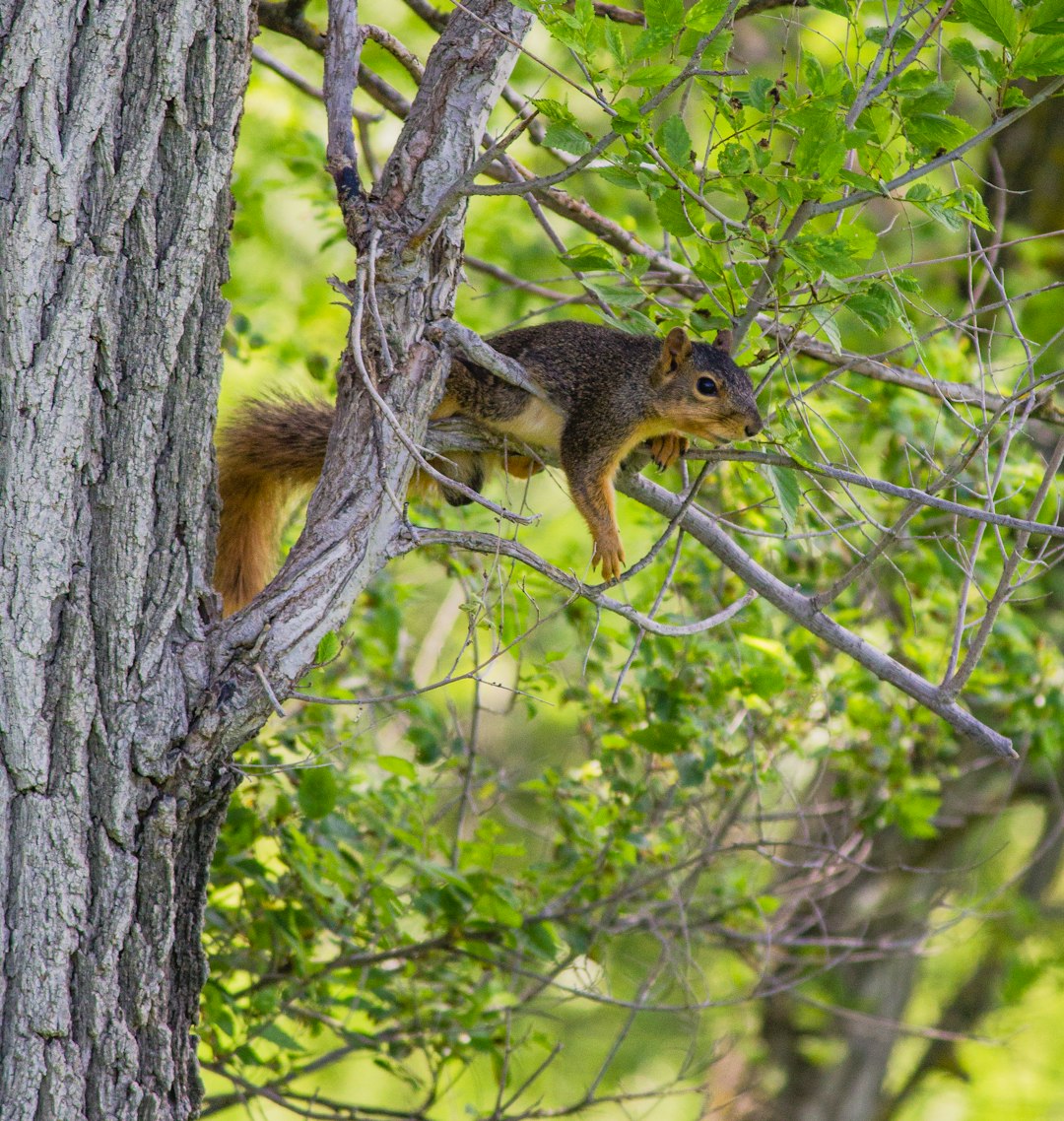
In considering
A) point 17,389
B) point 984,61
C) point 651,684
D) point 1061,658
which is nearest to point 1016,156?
point 1061,658

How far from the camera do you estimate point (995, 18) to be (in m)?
1.75

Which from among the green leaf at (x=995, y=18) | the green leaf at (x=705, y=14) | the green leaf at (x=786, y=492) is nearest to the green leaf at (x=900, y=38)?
the green leaf at (x=995, y=18)

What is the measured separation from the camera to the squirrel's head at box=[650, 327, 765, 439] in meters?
2.84

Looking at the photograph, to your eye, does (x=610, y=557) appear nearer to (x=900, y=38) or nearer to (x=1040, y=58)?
(x=900, y=38)

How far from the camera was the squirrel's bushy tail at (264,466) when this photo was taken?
2.68 meters

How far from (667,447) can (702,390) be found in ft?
0.71

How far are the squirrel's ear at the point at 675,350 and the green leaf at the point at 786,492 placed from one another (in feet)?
3.07

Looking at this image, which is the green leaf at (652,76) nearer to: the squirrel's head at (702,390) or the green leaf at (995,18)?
the green leaf at (995,18)

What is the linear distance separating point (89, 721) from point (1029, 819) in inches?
352

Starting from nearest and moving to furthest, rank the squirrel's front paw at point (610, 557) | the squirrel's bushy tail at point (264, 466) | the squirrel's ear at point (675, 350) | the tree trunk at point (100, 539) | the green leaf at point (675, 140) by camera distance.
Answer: the tree trunk at point (100, 539)
the green leaf at point (675, 140)
the squirrel's bushy tail at point (264, 466)
the squirrel's front paw at point (610, 557)
the squirrel's ear at point (675, 350)

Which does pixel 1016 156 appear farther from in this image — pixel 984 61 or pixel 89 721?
pixel 89 721

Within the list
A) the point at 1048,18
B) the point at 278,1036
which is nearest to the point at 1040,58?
the point at 1048,18

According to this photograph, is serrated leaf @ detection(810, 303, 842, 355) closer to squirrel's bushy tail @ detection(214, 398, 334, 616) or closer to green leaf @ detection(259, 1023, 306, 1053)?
squirrel's bushy tail @ detection(214, 398, 334, 616)

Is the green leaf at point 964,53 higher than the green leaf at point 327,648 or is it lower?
higher
